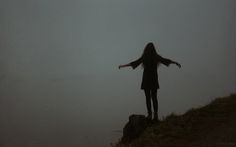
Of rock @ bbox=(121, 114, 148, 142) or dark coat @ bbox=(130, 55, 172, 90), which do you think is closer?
rock @ bbox=(121, 114, 148, 142)

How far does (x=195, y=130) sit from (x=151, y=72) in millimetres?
339

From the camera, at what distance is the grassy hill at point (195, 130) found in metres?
1.67

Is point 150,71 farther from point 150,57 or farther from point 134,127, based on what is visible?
point 134,127

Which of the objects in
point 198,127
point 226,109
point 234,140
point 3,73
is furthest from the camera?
point 3,73

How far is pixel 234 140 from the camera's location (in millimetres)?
1649

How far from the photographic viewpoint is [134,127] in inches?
74.0

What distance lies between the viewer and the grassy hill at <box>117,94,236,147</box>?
1665 mm

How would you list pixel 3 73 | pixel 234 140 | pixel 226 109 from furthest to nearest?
pixel 3 73
pixel 226 109
pixel 234 140

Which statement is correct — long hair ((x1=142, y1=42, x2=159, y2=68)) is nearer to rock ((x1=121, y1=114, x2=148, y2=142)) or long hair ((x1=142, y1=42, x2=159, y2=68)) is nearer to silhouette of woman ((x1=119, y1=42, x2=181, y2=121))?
silhouette of woman ((x1=119, y1=42, x2=181, y2=121))

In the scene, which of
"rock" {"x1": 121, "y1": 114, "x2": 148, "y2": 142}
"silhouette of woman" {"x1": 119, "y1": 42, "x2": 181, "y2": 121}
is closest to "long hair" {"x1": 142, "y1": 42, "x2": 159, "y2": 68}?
"silhouette of woman" {"x1": 119, "y1": 42, "x2": 181, "y2": 121}

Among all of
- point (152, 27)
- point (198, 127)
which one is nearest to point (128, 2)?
point (152, 27)

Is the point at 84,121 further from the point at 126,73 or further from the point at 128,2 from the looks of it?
the point at 128,2

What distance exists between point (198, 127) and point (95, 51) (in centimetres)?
65

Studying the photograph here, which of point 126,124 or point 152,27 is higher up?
point 152,27
